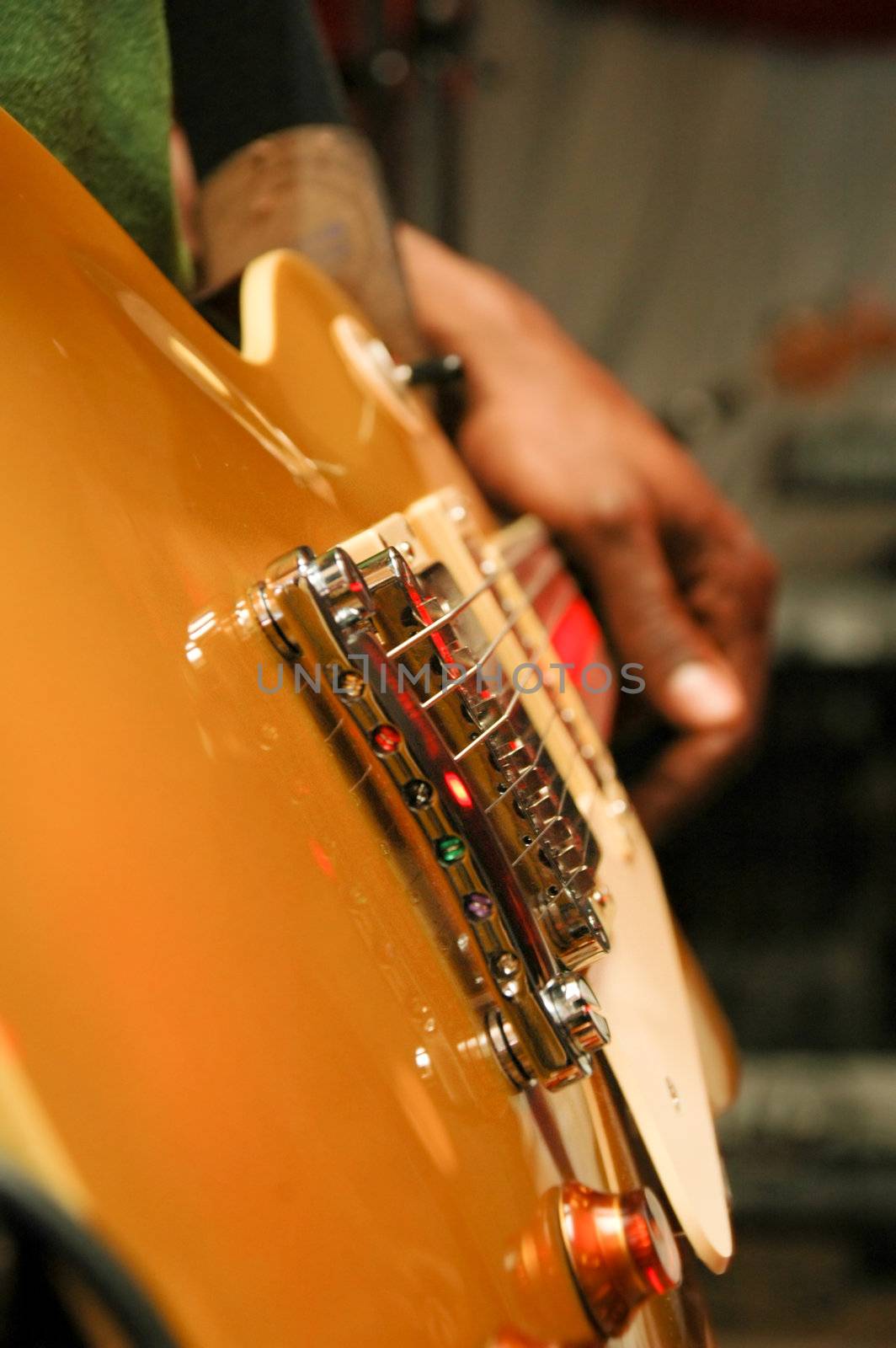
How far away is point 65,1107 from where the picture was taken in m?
0.22

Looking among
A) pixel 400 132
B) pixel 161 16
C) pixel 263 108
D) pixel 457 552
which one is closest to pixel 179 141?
pixel 263 108

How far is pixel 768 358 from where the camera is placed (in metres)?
2.13

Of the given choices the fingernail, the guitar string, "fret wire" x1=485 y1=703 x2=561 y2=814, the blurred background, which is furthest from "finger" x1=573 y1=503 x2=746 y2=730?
the blurred background

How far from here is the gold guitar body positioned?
23 cm

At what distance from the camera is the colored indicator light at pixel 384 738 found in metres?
0.33

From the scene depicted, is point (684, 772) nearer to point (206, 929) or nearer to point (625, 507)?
point (625, 507)

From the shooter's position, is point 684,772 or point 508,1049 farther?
point 684,772

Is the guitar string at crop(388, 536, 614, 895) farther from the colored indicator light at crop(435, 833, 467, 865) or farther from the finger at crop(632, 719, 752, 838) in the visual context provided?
the finger at crop(632, 719, 752, 838)

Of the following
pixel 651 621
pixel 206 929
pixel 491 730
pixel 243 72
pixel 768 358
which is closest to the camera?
pixel 206 929

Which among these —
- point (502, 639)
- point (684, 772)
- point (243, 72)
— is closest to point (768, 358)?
point (684, 772)

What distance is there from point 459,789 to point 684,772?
0.47 m

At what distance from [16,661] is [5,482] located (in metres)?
0.05

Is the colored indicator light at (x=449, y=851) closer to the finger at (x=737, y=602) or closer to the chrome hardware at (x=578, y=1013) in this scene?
the chrome hardware at (x=578, y=1013)

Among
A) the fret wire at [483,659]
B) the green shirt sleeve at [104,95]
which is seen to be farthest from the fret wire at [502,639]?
the green shirt sleeve at [104,95]
